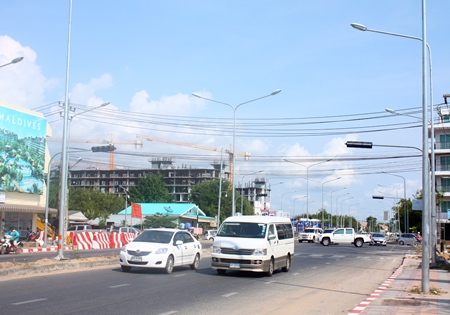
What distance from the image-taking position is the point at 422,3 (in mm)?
15102

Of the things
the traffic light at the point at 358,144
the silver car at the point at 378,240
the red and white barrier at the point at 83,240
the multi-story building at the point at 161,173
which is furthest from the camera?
the multi-story building at the point at 161,173

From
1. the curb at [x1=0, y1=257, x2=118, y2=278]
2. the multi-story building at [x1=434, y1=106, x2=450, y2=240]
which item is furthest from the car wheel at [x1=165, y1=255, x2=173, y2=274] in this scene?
the multi-story building at [x1=434, y1=106, x2=450, y2=240]

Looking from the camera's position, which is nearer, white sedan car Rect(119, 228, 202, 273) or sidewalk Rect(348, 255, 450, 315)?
sidewalk Rect(348, 255, 450, 315)

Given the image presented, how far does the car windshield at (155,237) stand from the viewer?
20.3 meters

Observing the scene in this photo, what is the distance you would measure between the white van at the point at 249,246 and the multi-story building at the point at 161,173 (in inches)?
5440

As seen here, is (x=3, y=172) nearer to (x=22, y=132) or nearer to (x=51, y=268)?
(x=22, y=132)

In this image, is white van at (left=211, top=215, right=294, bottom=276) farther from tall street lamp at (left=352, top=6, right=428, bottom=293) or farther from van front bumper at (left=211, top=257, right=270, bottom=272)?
tall street lamp at (left=352, top=6, right=428, bottom=293)

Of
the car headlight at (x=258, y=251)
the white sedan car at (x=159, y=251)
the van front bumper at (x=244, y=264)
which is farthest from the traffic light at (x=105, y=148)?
the car headlight at (x=258, y=251)

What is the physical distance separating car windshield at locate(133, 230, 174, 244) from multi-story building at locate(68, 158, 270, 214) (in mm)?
138332

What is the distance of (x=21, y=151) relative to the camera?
45.0 meters

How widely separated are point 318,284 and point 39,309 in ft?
32.4

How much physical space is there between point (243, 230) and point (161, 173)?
14586cm

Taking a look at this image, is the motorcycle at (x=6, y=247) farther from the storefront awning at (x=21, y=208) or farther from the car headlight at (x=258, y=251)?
the car headlight at (x=258, y=251)

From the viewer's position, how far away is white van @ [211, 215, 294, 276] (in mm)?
19062
